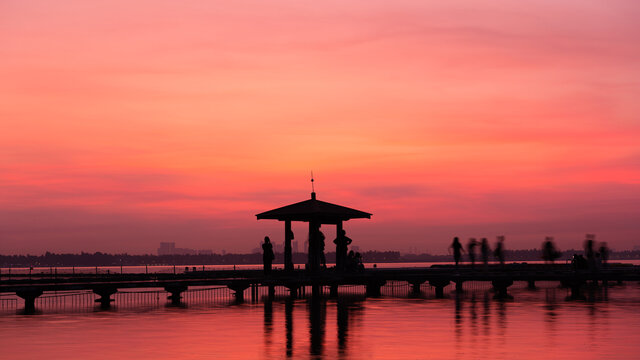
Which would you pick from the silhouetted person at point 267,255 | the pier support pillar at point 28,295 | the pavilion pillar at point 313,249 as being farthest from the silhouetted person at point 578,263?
the pier support pillar at point 28,295

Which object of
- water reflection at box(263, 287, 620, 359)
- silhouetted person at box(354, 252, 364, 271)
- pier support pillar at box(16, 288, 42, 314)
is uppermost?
silhouetted person at box(354, 252, 364, 271)

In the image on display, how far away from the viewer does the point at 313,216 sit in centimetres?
4903

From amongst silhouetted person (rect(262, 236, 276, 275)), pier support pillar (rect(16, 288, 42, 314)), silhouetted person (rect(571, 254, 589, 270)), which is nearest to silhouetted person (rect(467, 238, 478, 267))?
silhouetted person (rect(571, 254, 589, 270))

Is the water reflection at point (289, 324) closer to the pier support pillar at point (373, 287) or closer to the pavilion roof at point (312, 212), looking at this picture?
the pavilion roof at point (312, 212)

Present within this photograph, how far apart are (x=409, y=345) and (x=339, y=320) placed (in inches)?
331

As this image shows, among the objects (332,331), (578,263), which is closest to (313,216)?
(578,263)

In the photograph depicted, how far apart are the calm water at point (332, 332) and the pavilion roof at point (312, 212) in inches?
285

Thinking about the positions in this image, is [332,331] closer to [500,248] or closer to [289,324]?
[289,324]

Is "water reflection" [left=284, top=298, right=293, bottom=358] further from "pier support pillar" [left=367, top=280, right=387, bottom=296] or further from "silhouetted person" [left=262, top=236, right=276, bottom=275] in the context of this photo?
"pier support pillar" [left=367, top=280, right=387, bottom=296]

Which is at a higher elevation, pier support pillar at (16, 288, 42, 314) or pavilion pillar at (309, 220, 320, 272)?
pavilion pillar at (309, 220, 320, 272)

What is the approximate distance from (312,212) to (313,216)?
1337 millimetres

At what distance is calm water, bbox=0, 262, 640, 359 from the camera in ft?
73.9

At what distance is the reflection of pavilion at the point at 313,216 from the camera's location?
159ft

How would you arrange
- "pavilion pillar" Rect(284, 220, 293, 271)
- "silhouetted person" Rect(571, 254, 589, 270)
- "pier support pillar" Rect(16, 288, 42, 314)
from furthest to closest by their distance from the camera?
1. "silhouetted person" Rect(571, 254, 589, 270)
2. "pavilion pillar" Rect(284, 220, 293, 271)
3. "pier support pillar" Rect(16, 288, 42, 314)
